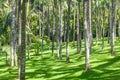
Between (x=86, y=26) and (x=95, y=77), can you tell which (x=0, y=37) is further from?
(x=95, y=77)

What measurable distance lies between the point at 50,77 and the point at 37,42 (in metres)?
30.0

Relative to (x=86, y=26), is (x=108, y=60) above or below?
below

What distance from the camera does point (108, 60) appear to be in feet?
146

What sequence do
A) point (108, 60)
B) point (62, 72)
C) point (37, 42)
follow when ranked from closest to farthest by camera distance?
point (62, 72) → point (108, 60) → point (37, 42)

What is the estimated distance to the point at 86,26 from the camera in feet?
122

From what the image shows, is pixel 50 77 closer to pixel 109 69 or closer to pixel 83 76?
pixel 83 76

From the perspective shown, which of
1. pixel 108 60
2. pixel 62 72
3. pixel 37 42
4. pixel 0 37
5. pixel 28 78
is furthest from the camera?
pixel 37 42

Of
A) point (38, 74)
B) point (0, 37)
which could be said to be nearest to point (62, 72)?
point (38, 74)

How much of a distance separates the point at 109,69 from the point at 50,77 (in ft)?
24.9

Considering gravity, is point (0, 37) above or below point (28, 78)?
above

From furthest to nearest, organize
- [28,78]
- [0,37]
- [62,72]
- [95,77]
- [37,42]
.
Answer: [37,42]
[0,37]
[62,72]
[28,78]
[95,77]

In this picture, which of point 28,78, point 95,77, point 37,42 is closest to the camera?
point 95,77

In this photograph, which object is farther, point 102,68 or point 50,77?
point 102,68

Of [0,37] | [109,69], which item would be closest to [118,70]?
[109,69]
